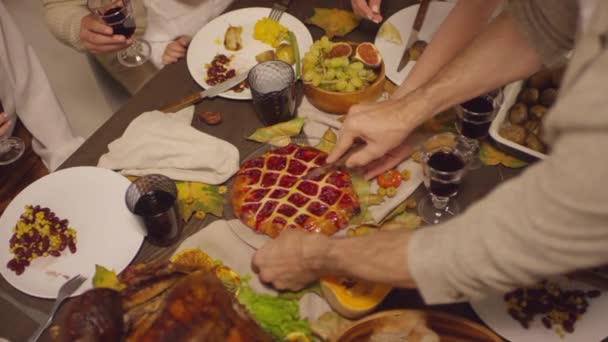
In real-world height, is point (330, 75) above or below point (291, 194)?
above

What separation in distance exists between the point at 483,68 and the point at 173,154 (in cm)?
83

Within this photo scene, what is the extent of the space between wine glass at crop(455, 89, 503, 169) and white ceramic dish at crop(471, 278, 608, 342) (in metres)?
0.38

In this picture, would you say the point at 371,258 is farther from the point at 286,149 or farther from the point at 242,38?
the point at 242,38

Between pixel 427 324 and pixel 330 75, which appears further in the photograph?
pixel 330 75

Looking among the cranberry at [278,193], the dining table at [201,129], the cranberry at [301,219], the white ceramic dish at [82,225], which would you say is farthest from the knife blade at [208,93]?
the cranberry at [301,219]

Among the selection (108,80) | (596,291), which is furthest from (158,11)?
(596,291)

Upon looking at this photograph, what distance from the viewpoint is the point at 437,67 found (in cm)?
143

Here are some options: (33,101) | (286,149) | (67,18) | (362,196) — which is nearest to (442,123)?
(362,196)

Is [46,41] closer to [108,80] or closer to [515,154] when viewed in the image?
[108,80]

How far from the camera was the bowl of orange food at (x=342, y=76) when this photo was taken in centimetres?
147

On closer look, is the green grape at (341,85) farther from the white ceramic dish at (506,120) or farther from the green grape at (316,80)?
the white ceramic dish at (506,120)

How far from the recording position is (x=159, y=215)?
1.20 m

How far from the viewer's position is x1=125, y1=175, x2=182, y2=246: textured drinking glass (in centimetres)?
125

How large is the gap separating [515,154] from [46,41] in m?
2.60
